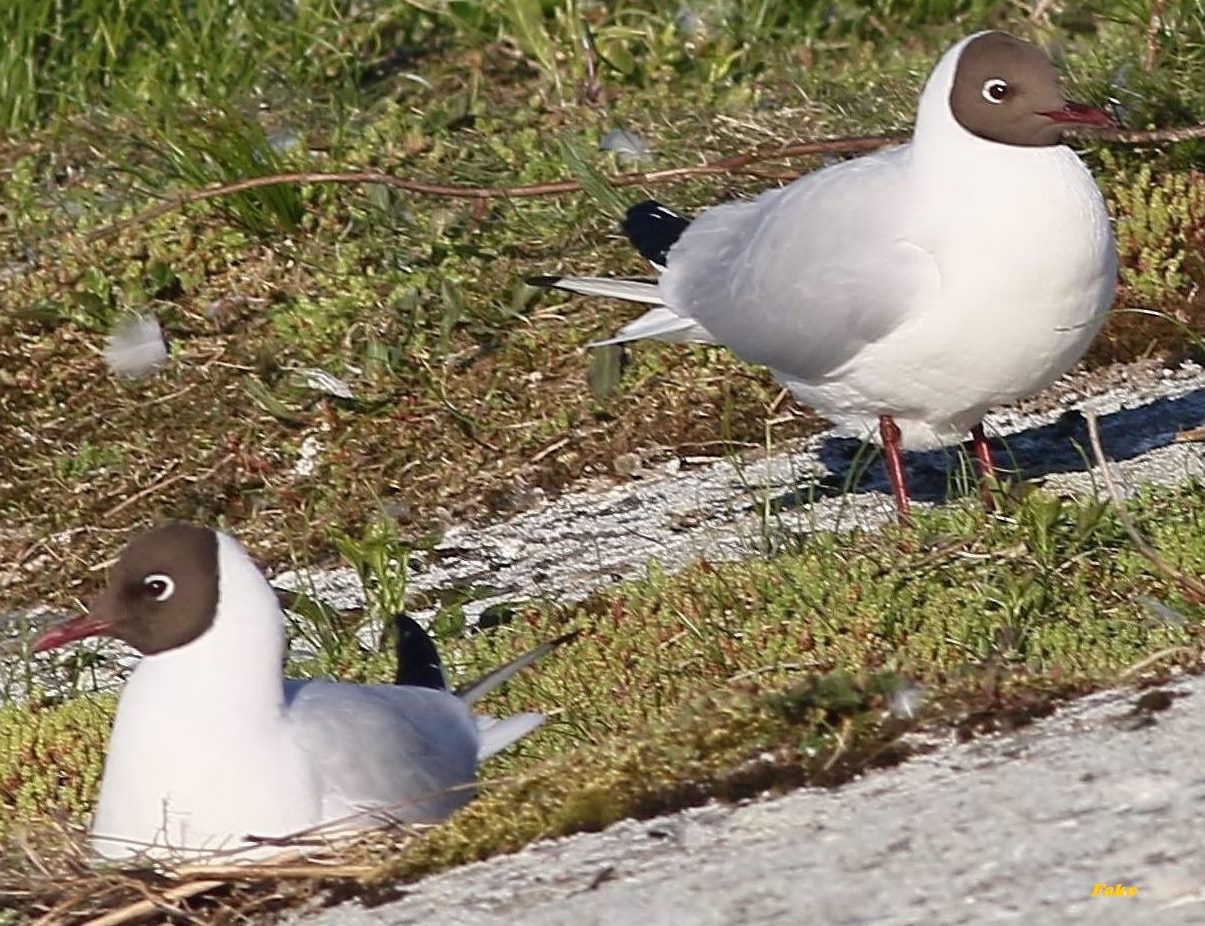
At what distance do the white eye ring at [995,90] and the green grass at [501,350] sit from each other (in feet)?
2.32

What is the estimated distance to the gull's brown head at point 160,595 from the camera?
408 centimetres

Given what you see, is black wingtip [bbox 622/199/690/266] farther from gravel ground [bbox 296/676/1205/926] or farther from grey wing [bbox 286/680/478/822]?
gravel ground [bbox 296/676/1205/926]

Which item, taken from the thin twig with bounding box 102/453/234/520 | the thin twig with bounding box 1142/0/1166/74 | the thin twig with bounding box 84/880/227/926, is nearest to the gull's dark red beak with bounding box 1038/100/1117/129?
the thin twig with bounding box 1142/0/1166/74

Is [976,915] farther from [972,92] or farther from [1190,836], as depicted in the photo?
[972,92]

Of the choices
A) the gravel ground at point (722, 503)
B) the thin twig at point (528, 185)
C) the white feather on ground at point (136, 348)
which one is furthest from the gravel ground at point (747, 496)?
the white feather on ground at point (136, 348)

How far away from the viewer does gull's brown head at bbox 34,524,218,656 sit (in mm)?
4078

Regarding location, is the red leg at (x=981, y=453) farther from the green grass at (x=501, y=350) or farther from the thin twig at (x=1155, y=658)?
the thin twig at (x=1155, y=658)

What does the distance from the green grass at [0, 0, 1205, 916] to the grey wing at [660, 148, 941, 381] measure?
49 centimetres

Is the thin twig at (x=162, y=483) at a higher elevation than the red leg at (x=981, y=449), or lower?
higher

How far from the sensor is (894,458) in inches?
226

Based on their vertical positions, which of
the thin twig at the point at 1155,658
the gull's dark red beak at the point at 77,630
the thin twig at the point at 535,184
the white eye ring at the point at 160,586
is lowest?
the thin twig at the point at 1155,658

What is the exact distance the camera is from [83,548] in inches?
260

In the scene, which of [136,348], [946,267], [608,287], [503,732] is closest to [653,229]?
[608,287]

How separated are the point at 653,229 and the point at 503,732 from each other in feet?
7.91
